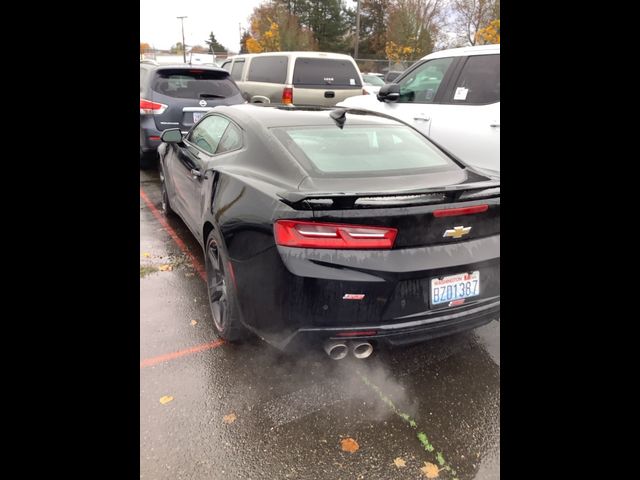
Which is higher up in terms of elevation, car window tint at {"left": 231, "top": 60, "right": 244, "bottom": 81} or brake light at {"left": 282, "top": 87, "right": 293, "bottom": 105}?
car window tint at {"left": 231, "top": 60, "right": 244, "bottom": 81}

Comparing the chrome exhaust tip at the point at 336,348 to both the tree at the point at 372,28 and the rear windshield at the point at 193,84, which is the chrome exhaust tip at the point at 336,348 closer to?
the rear windshield at the point at 193,84

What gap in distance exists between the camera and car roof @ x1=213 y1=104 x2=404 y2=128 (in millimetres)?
3342

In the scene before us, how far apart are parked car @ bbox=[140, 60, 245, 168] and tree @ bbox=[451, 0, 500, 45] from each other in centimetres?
1673

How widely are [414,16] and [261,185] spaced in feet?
89.8

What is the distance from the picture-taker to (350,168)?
2.82 metres

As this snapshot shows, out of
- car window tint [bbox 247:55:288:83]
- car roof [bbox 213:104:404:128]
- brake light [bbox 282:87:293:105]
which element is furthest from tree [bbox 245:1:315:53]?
car roof [bbox 213:104:404:128]

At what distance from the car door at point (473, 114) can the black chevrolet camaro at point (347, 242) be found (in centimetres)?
193

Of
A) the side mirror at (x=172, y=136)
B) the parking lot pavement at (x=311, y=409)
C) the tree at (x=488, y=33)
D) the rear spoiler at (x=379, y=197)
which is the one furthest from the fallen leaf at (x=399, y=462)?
the tree at (x=488, y=33)

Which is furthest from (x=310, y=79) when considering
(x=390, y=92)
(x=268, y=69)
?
(x=390, y=92)

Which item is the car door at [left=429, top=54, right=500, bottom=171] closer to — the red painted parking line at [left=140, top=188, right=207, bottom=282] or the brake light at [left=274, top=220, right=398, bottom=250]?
the red painted parking line at [left=140, top=188, right=207, bottom=282]

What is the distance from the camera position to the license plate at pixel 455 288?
2.37 m

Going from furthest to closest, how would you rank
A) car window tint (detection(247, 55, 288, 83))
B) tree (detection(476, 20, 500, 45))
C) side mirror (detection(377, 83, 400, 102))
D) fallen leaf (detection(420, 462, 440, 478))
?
1. tree (detection(476, 20, 500, 45))
2. car window tint (detection(247, 55, 288, 83))
3. side mirror (detection(377, 83, 400, 102))
4. fallen leaf (detection(420, 462, 440, 478))

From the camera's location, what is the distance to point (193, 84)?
7.74 m
